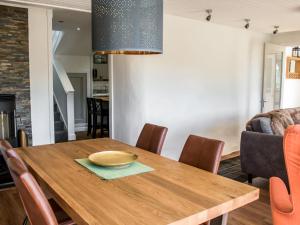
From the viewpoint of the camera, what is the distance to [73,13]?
4629 mm

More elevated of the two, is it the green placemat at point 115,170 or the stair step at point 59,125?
the green placemat at point 115,170

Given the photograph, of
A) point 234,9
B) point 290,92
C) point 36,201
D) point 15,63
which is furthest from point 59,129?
point 290,92

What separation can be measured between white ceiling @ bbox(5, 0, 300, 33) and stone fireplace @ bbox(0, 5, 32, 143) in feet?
1.19

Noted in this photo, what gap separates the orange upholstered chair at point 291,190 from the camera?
1.83 meters

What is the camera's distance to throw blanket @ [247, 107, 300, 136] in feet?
13.0

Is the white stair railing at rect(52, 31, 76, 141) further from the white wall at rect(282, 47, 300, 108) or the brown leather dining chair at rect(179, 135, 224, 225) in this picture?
the white wall at rect(282, 47, 300, 108)

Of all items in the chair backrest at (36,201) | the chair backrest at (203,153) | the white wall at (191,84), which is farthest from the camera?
the white wall at (191,84)

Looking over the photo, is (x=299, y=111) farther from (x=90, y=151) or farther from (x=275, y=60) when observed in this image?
(x=90, y=151)

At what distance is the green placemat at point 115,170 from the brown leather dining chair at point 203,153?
40 centimetres

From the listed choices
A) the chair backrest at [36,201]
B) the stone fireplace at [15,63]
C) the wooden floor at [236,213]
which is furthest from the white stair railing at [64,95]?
the chair backrest at [36,201]

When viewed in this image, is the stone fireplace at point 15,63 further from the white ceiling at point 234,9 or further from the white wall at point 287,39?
the white wall at point 287,39

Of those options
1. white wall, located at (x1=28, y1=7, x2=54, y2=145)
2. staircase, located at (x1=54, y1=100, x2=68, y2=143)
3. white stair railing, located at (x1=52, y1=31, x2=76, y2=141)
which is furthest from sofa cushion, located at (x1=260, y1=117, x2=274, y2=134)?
white stair railing, located at (x1=52, y1=31, x2=76, y2=141)

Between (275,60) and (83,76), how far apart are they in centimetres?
492

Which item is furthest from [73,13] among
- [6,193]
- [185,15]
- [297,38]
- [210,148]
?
[297,38]
